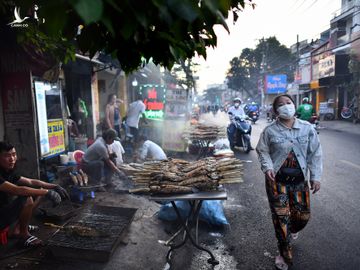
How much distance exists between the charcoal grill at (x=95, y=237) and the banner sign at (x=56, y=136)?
268 cm

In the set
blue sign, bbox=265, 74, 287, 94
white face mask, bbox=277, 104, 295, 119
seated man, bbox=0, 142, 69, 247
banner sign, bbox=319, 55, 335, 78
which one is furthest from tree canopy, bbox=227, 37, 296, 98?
seated man, bbox=0, 142, 69, 247

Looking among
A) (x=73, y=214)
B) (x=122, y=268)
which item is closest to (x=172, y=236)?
(x=122, y=268)

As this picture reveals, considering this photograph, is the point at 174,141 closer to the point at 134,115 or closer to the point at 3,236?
the point at 134,115

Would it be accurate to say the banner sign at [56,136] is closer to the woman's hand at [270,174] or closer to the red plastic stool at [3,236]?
the red plastic stool at [3,236]

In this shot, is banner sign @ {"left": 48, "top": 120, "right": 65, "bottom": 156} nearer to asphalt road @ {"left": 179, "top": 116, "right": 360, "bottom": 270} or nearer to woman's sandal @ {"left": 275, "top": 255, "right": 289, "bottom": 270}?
asphalt road @ {"left": 179, "top": 116, "right": 360, "bottom": 270}

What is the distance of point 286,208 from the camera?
3.78m

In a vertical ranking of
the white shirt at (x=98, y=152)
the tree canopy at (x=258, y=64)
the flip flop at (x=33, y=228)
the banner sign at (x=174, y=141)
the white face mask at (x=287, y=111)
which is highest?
the tree canopy at (x=258, y=64)

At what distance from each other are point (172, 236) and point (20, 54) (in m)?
4.12

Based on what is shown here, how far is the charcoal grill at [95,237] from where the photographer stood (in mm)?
3855

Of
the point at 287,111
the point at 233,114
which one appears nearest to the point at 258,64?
the point at 233,114

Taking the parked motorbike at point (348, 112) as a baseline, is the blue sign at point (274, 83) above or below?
above

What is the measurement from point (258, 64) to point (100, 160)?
55333mm

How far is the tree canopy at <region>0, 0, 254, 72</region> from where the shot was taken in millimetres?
1104

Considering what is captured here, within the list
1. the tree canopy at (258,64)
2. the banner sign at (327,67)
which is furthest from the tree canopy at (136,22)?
the tree canopy at (258,64)
